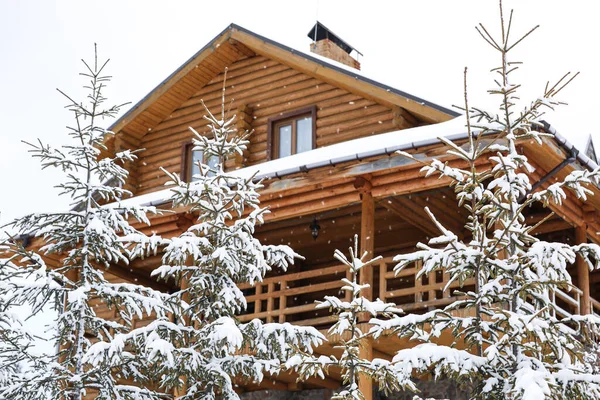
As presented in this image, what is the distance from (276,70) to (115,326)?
32.4 ft

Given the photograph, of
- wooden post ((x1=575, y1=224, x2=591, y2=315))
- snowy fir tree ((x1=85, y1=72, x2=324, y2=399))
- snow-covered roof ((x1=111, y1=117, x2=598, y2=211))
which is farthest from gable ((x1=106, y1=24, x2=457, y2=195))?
snowy fir tree ((x1=85, y1=72, x2=324, y2=399))

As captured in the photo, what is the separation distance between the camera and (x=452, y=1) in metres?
140

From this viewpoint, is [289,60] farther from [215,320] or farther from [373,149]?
[215,320]

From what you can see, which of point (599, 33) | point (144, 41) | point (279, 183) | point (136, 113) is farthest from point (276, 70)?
point (144, 41)

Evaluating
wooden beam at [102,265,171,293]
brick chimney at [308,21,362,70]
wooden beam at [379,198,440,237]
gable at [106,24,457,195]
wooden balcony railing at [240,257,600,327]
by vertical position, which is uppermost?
brick chimney at [308,21,362,70]

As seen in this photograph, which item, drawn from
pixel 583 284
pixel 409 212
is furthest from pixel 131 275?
pixel 583 284

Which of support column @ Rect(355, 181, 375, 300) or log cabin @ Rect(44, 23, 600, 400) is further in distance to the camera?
support column @ Rect(355, 181, 375, 300)

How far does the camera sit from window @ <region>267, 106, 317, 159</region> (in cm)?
1909

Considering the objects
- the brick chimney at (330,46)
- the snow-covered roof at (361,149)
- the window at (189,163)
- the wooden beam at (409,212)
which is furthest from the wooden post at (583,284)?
the brick chimney at (330,46)

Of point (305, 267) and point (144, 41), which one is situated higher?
point (144, 41)

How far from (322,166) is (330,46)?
30.6ft

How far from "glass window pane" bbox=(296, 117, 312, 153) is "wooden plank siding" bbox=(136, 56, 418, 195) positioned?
0.94 feet

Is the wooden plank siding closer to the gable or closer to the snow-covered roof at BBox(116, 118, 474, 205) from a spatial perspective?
the gable

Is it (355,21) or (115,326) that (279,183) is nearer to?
(115,326)
